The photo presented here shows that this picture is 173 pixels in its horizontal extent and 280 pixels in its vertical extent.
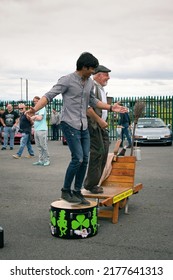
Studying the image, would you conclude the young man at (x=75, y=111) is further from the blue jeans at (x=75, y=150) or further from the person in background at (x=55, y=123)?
the person in background at (x=55, y=123)

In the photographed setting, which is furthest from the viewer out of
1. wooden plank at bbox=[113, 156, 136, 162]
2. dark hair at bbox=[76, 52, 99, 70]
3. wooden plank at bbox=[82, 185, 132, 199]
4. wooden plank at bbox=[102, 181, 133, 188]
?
wooden plank at bbox=[113, 156, 136, 162]

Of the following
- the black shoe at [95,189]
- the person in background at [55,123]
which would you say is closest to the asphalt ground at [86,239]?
the black shoe at [95,189]

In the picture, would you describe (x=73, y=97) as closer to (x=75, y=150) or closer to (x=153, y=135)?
(x=75, y=150)

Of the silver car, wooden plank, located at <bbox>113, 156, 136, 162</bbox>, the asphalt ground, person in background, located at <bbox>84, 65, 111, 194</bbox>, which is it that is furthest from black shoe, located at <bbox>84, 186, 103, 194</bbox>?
the silver car

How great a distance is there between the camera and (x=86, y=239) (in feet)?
16.7

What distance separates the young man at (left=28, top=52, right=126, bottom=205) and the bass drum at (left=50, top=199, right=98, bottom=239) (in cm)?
27

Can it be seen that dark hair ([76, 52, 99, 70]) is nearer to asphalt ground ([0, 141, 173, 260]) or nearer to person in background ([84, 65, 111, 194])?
person in background ([84, 65, 111, 194])

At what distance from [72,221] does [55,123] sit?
769 inches

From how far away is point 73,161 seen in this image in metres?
5.32

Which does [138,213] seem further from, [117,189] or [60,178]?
[60,178]

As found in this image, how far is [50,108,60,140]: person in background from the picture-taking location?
24136 millimetres

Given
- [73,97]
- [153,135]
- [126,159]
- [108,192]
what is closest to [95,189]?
[108,192]

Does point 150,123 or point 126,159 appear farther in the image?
point 150,123

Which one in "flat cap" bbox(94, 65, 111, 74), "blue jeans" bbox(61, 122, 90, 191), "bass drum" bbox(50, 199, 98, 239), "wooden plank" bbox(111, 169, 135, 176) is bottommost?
"bass drum" bbox(50, 199, 98, 239)
